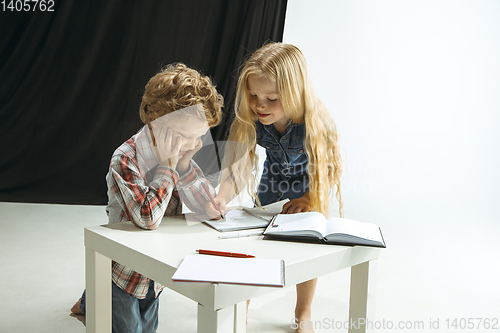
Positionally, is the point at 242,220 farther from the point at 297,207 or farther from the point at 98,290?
the point at 98,290

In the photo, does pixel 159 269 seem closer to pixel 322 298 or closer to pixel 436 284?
pixel 322 298

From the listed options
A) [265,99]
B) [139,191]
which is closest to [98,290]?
[139,191]

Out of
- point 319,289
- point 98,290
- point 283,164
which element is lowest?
point 319,289

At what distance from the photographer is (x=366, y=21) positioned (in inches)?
130

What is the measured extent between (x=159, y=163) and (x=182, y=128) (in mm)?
108

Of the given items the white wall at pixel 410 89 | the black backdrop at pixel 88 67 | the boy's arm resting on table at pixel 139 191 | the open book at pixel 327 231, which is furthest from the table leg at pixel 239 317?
the white wall at pixel 410 89

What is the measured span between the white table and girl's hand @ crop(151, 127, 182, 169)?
0.47 ft

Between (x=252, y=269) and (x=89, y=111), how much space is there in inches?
103

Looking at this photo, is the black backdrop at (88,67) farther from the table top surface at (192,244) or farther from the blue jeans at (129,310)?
the table top surface at (192,244)

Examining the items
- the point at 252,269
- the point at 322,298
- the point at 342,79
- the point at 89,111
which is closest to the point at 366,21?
the point at 342,79

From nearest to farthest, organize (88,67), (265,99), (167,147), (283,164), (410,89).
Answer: (167,147)
(265,99)
(283,164)
(88,67)
(410,89)

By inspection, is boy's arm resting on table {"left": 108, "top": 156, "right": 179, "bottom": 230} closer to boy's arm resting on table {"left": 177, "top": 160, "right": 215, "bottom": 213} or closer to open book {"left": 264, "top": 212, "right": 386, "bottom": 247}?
boy's arm resting on table {"left": 177, "top": 160, "right": 215, "bottom": 213}

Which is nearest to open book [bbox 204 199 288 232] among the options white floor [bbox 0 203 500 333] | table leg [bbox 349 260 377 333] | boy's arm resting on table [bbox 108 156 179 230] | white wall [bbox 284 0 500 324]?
boy's arm resting on table [bbox 108 156 179 230]

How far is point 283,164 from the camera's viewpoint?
4.50ft
